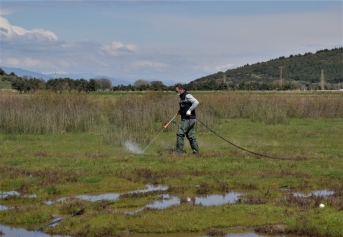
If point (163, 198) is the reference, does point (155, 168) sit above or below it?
above

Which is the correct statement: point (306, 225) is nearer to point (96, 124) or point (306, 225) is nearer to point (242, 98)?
point (96, 124)

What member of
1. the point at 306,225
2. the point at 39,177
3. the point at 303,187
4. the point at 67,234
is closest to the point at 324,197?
the point at 303,187

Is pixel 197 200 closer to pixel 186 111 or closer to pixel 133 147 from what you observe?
pixel 186 111

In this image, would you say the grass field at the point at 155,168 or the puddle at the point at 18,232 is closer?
the puddle at the point at 18,232

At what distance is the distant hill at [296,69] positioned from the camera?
149 m

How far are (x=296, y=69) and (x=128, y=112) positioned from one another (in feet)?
442

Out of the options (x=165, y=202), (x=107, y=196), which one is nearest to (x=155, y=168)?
(x=107, y=196)

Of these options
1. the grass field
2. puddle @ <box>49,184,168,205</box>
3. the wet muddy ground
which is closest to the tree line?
the grass field

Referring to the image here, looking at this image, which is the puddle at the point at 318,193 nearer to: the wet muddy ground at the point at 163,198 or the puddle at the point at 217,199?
the wet muddy ground at the point at 163,198

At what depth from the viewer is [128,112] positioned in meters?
28.3

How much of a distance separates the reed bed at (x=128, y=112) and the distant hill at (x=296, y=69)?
108 metres

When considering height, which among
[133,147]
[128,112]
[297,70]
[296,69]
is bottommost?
[133,147]

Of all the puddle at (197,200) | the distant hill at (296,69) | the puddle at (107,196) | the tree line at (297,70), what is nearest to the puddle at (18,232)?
the puddle at (107,196)

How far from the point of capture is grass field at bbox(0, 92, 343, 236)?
11.1 metres
